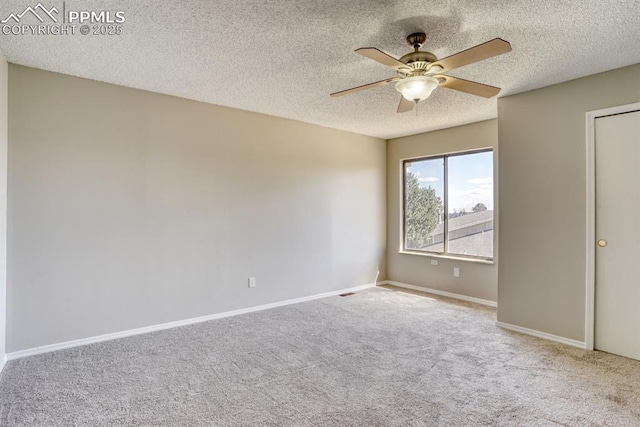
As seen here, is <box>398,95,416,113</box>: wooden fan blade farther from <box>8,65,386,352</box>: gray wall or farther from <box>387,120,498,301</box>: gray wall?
<box>387,120,498,301</box>: gray wall

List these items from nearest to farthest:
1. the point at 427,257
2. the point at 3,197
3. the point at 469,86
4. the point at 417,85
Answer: the point at 417,85
the point at 469,86
the point at 3,197
the point at 427,257

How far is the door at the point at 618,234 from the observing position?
2.96 metres

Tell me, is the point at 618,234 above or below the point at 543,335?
above

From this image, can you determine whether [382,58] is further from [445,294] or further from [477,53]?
[445,294]

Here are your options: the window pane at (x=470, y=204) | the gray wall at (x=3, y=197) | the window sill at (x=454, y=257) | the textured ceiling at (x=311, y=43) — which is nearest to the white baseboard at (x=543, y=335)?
the window sill at (x=454, y=257)

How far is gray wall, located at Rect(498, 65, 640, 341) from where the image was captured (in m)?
3.22

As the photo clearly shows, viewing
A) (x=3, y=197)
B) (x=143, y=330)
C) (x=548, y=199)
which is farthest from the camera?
(x=143, y=330)

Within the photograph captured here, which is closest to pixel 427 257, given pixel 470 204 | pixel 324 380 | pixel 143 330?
pixel 470 204

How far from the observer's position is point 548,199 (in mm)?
3447

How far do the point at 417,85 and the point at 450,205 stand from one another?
3.30 m

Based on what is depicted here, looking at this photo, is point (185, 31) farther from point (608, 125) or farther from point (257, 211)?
point (608, 125)

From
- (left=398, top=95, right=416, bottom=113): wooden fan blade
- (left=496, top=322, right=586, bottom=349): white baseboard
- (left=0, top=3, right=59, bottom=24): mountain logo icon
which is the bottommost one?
(left=496, top=322, right=586, bottom=349): white baseboard

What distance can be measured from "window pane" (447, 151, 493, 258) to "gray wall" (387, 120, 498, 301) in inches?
7.0

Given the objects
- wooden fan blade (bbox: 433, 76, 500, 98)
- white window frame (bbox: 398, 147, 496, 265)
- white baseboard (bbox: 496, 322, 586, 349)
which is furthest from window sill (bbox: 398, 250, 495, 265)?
wooden fan blade (bbox: 433, 76, 500, 98)
